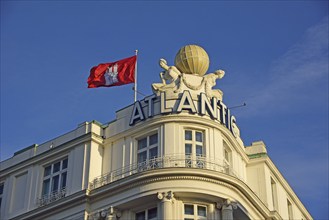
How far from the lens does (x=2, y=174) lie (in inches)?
2355

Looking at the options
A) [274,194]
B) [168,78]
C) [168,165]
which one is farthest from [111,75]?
[274,194]

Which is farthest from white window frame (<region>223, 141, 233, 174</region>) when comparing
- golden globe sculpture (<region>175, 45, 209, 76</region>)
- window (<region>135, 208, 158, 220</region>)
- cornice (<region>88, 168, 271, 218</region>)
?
window (<region>135, 208, 158, 220</region>)

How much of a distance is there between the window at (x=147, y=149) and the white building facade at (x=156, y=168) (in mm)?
73

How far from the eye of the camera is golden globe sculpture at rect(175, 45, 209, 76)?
56875mm

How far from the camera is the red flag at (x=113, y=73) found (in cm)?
5688

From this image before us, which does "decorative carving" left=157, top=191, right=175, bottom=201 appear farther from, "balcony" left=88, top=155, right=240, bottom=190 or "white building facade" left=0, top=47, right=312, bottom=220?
"balcony" left=88, top=155, right=240, bottom=190

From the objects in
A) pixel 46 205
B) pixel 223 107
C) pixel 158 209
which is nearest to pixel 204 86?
pixel 223 107

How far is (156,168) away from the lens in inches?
1982

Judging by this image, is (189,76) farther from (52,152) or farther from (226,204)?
(52,152)

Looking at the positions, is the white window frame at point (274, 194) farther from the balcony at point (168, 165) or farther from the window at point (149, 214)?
the window at point (149, 214)

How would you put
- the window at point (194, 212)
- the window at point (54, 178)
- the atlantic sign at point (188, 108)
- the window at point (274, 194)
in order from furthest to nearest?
the window at point (274, 194), the window at point (54, 178), the atlantic sign at point (188, 108), the window at point (194, 212)

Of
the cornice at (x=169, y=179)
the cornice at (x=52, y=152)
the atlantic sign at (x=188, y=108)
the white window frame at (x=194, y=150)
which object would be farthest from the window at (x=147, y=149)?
the cornice at (x=52, y=152)

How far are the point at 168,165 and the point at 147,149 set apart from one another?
2.82 m

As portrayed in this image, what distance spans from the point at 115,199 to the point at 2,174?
488 inches
